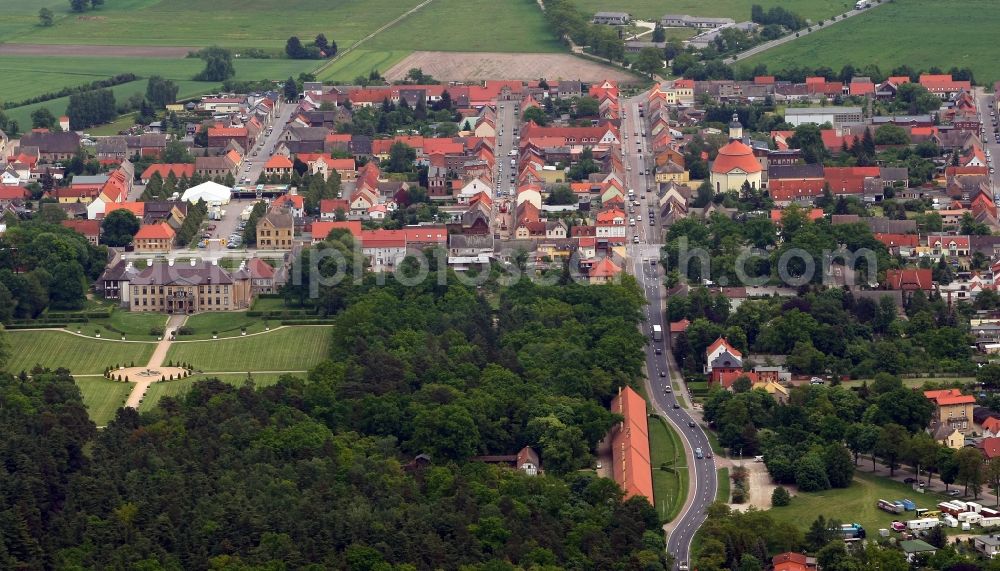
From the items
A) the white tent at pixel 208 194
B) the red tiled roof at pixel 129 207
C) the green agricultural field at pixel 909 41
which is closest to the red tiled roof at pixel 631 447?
the red tiled roof at pixel 129 207

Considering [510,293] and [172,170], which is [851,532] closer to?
[510,293]

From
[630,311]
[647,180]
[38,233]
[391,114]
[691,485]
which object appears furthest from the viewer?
[391,114]

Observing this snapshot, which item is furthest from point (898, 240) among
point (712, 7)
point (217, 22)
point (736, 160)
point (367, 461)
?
point (217, 22)

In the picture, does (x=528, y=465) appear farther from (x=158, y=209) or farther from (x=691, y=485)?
(x=158, y=209)

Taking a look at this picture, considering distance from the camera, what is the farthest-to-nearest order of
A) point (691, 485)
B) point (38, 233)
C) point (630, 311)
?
point (38, 233) < point (630, 311) < point (691, 485)

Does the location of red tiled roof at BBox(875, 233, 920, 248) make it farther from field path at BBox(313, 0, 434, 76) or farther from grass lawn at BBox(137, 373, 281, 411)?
field path at BBox(313, 0, 434, 76)

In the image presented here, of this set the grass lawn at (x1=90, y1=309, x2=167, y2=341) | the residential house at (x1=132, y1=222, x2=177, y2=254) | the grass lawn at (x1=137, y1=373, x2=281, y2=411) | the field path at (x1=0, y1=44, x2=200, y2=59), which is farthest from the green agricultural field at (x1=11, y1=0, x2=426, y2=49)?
the grass lawn at (x1=137, y1=373, x2=281, y2=411)

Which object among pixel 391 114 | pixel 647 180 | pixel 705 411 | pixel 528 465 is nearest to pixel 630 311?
pixel 705 411

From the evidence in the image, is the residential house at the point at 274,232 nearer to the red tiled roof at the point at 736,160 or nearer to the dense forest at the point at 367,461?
the dense forest at the point at 367,461
